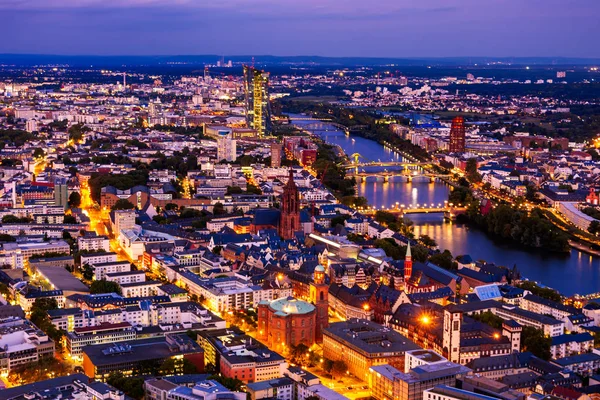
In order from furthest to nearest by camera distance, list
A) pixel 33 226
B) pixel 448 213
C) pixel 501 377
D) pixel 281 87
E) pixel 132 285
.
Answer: pixel 281 87 < pixel 448 213 < pixel 33 226 < pixel 132 285 < pixel 501 377

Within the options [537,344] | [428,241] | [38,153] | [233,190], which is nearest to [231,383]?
[537,344]

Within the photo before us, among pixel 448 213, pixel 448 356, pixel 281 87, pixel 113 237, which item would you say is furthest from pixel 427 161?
pixel 281 87

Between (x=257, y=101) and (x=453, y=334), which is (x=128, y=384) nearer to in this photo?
(x=453, y=334)

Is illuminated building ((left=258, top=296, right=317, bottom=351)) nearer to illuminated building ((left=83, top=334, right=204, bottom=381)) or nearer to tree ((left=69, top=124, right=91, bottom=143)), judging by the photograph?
illuminated building ((left=83, top=334, right=204, bottom=381))

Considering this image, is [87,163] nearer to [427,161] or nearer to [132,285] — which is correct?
[427,161]

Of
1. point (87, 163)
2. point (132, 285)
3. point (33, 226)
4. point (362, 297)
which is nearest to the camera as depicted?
point (362, 297)

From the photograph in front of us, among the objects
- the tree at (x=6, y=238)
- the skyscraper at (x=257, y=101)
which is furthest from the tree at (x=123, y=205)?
the skyscraper at (x=257, y=101)

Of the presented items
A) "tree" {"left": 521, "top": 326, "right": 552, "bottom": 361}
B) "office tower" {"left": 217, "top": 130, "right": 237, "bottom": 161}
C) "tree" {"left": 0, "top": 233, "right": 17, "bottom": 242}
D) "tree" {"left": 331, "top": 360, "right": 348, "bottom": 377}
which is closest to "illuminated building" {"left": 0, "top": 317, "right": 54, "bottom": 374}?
"tree" {"left": 331, "top": 360, "right": 348, "bottom": 377}

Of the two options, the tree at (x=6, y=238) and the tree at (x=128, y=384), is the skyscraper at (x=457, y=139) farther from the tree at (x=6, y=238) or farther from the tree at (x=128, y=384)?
the tree at (x=128, y=384)
